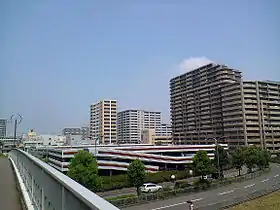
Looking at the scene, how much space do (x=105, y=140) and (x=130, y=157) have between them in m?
49.7

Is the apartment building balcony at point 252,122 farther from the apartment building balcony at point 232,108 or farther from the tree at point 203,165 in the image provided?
the tree at point 203,165

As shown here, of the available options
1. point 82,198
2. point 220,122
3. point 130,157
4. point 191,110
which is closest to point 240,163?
point 130,157

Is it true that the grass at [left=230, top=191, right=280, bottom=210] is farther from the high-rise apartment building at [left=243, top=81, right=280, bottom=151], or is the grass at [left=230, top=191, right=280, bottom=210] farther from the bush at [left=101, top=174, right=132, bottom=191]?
the high-rise apartment building at [left=243, top=81, right=280, bottom=151]

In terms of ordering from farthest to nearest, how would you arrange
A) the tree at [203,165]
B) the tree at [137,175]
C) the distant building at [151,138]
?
the distant building at [151,138]
the tree at [203,165]
the tree at [137,175]

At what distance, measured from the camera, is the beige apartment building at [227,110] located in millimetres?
57438

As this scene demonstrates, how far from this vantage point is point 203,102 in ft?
236

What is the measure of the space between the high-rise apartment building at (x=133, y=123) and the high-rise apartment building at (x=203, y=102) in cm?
2689

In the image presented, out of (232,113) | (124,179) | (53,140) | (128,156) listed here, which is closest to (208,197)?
(124,179)

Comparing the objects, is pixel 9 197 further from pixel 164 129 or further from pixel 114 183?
pixel 164 129

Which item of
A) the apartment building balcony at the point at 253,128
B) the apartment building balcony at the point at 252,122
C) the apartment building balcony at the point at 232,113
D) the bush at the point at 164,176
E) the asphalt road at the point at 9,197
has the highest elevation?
the apartment building balcony at the point at 232,113

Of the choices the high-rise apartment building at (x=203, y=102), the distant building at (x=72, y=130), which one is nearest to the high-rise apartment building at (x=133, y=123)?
the high-rise apartment building at (x=203, y=102)

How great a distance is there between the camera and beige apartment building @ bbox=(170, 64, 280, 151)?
5744cm

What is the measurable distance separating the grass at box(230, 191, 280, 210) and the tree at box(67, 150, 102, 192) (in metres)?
11.6

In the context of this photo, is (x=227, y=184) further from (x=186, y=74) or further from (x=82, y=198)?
(x=186, y=74)
